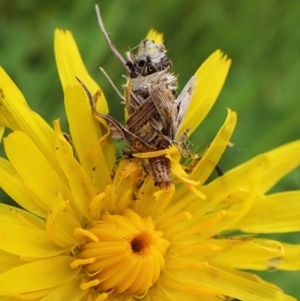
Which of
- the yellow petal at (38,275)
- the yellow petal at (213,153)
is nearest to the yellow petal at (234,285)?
the yellow petal at (213,153)

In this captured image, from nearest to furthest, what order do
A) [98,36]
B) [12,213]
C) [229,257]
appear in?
[12,213], [229,257], [98,36]

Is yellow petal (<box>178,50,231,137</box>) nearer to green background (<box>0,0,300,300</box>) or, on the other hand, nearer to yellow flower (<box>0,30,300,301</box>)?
yellow flower (<box>0,30,300,301</box>)

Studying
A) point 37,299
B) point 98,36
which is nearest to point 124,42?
point 98,36

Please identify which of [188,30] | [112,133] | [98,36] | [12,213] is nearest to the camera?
[12,213]

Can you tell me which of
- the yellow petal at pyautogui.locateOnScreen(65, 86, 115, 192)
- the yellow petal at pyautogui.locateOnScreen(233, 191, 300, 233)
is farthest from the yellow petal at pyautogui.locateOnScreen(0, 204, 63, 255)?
the yellow petal at pyautogui.locateOnScreen(233, 191, 300, 233)

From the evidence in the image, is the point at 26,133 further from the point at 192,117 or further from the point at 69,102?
the point at 192,117

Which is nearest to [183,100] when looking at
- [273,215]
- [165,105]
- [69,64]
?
[165,105]

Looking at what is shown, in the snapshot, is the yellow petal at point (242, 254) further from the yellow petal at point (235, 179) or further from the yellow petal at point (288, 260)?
the yellow petal at point (235, 179)
